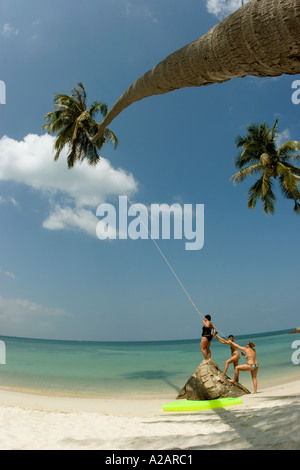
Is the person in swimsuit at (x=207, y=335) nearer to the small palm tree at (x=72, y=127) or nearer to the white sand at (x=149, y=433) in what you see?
the white sand at (x=149, y=433)

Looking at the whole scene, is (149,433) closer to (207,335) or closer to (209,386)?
(209,386)

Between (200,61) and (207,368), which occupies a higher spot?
(200,61)

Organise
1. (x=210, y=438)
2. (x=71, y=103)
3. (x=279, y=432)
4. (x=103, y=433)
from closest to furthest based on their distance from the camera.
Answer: (x=279, y=432), (x=210, y=438), (x=103, y=433), (x=71, y=103)

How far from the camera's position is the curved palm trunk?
5.94ft

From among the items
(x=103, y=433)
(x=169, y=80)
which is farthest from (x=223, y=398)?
(x=169, y=80)

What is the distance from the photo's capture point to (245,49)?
6.74ft

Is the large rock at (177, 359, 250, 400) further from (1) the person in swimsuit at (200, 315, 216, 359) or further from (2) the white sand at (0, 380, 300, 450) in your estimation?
(2) the white sand at (0, 380, 300, 450)

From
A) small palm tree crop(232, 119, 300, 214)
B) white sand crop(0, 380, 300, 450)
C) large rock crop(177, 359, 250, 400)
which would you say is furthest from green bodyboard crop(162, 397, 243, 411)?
small palm tree crop(232, 119, 300, 214)

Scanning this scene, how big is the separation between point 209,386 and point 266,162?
11.6 m

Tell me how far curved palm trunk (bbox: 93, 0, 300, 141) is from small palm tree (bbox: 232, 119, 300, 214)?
12.4 meters

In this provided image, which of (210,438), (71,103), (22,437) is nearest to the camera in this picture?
(210,438)
